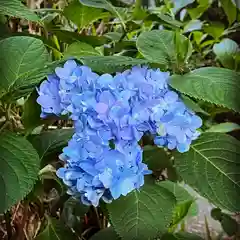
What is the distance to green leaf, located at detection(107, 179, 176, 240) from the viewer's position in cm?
51

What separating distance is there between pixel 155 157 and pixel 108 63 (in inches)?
7.0

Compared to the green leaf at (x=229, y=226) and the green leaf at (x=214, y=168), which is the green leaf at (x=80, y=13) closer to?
the green leaf at (x=214, y=168)

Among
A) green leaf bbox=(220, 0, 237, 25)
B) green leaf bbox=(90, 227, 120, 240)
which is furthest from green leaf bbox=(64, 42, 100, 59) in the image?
green leaf bbox=(220, 0, 237, 25)

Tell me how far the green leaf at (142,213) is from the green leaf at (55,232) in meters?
0.12

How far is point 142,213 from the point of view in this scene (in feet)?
1.73

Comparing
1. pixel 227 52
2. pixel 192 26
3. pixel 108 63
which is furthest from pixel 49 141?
pixel 192 26

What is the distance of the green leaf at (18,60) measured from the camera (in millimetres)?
553

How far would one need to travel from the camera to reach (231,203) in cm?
52

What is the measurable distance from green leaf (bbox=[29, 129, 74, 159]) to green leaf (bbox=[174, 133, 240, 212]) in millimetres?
133

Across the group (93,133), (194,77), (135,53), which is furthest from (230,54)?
(93,133)

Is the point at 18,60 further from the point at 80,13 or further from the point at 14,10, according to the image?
the point at 80,13

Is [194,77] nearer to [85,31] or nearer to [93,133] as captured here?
[93,133]

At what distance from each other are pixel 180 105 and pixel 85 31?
0.46m

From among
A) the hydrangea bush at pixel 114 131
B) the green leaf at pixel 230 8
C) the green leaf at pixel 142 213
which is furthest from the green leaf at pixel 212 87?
the green leaf at pixel 230 8
